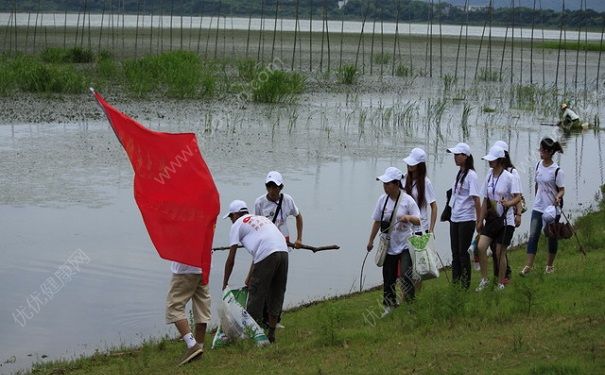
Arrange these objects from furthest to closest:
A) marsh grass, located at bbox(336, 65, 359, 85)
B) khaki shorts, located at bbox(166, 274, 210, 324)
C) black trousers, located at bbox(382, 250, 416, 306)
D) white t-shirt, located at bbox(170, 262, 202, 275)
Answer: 1. marsh grass, located at bbox(336, 65, 359, 85)
2. black trousers, located at bbox(382, 250, 416, 306)
3. white t-shirt, located at bbox(170, 262, 202, 275)
4. khaki shorts, located at bbox(166, 274, 210, 324)

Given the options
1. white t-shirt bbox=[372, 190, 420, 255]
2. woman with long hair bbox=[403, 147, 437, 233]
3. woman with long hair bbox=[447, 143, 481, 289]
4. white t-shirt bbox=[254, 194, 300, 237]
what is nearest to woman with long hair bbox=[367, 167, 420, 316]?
white t-shirt bbox=[372, 190, 420, 255]

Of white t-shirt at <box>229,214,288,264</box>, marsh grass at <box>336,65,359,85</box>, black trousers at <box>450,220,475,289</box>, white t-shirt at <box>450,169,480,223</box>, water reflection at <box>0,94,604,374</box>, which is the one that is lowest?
water reflection at <box>0,94,604,374</box>

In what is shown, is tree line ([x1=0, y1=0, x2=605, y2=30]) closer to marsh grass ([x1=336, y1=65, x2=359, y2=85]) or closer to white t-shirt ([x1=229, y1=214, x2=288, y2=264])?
marsh grass ([x1=336, y1=65, x2=359, y2=85])

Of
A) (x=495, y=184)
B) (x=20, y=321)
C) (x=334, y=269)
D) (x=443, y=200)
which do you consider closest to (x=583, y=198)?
(x=443, y=200)

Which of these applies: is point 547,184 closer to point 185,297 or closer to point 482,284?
point 482,284

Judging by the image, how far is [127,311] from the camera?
1193 centimetres

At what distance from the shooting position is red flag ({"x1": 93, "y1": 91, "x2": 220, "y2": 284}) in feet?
30.8

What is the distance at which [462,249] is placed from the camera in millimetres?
10828

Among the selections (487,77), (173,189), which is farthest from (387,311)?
(487,77)

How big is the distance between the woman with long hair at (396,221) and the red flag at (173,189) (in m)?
1.55

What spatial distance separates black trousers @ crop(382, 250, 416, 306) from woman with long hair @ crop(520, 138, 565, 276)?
2.07 metres

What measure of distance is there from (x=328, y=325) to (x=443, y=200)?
9.70 meters

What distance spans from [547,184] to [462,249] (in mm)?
1359

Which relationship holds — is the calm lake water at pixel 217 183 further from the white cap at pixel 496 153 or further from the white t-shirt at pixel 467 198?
the white cap at pixel 496 153
